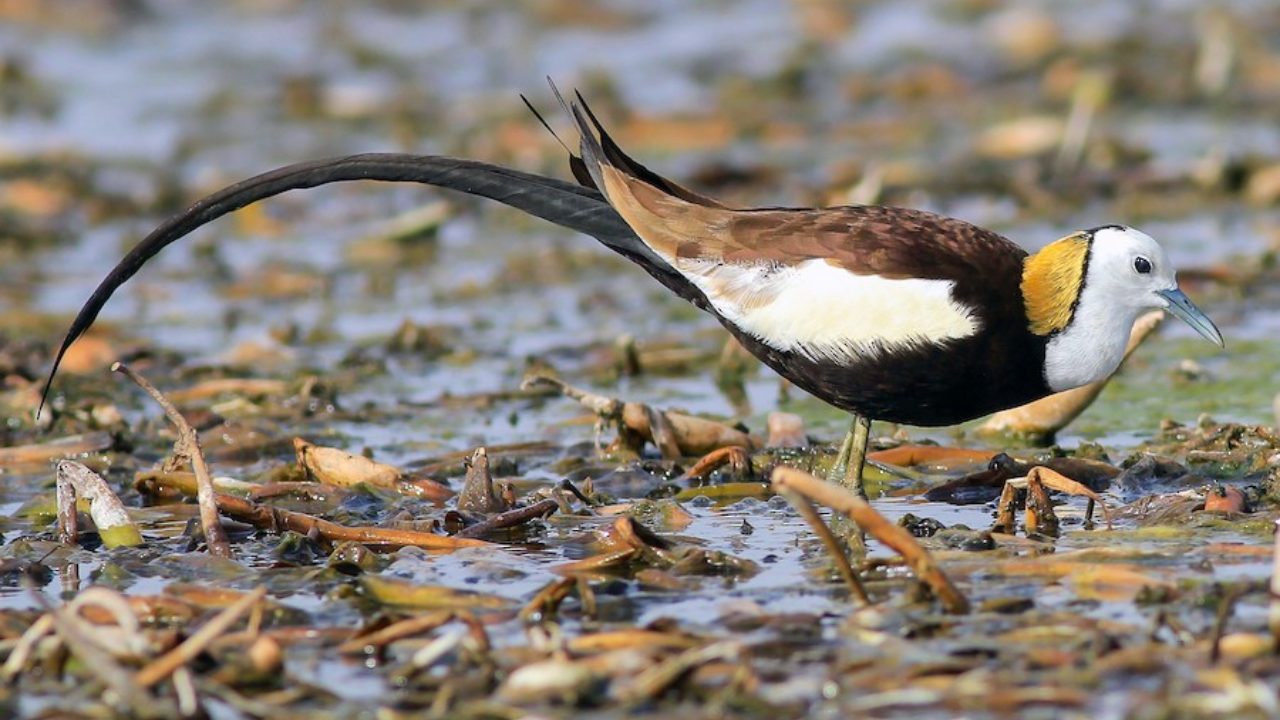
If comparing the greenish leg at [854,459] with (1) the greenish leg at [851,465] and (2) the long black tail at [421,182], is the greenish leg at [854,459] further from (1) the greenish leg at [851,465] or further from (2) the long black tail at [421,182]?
(2) the long black tail at [421,182]

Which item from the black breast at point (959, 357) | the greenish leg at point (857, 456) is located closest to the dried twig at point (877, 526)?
the black breast at point (959, 357)

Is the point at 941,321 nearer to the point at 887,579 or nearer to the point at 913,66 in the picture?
the point at 887,579

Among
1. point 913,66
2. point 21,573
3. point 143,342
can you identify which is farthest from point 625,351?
point 913,66

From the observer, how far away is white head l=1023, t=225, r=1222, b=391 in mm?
6641

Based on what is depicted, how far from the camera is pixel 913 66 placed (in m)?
17.9

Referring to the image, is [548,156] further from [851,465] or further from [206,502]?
[206,502]

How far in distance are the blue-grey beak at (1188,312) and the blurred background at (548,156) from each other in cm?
144

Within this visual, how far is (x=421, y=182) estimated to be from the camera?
6.79m

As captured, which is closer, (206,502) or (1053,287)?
(206,502)

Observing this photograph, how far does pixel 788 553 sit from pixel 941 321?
3.06ft

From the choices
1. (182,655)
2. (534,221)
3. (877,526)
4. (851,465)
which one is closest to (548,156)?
(534,221)

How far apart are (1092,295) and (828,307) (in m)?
0.91

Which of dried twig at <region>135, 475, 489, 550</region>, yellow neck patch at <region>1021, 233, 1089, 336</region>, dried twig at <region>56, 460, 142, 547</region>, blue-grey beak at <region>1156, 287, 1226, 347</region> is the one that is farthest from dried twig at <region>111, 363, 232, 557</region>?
blue-grey beak at <region>1156, 287, 1226, 347</region>

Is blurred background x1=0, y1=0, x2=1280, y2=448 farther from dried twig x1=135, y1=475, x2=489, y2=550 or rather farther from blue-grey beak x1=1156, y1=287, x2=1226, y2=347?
dried twig x1=135, y1=475, x2=489, y2=550
